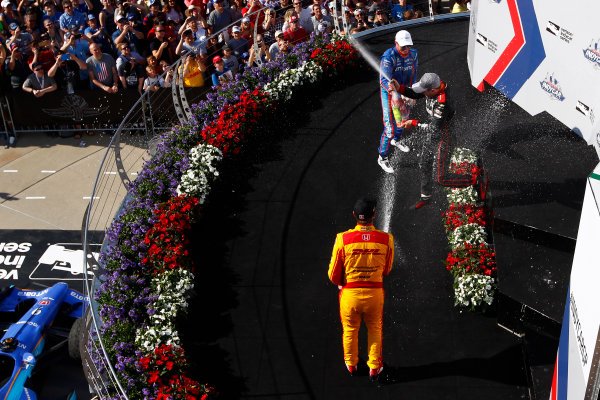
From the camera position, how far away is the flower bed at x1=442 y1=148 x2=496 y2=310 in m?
8.87

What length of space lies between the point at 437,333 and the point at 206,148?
182 inches

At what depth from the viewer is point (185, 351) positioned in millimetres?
8641

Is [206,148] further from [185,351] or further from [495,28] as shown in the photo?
[495,28]

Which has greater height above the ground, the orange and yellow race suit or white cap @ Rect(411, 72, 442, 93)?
white cap @ Rect(411, 72, 442, 93)

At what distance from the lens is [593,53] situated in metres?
9.55

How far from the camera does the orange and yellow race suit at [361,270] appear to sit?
7582 millimetres

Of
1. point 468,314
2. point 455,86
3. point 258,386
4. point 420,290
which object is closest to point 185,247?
point 258,386

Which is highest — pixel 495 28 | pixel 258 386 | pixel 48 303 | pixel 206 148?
pixel 495 28

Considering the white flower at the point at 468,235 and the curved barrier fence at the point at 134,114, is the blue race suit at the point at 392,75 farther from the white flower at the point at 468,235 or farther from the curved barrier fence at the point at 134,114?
the curved barrier fence at the point at 134,114

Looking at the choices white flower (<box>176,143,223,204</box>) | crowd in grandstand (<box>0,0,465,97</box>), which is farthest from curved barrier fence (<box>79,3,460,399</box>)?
white flower (<box>176,143,223,204</box>)

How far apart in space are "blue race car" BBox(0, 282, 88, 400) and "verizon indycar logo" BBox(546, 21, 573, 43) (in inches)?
298

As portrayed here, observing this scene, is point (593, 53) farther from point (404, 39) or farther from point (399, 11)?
point (399, 11)

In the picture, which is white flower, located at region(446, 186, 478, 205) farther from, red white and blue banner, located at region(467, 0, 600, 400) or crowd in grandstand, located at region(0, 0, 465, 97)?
crowd in grandstand, located at region(0, 0, 465, 97)

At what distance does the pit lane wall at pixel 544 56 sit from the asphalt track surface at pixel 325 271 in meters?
0.59
